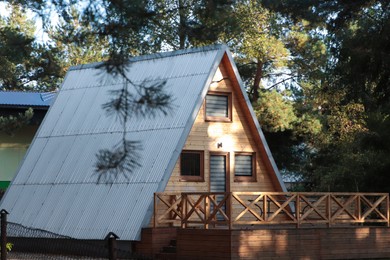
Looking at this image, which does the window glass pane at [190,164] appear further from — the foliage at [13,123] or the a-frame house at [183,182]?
the foliage at [13,123]

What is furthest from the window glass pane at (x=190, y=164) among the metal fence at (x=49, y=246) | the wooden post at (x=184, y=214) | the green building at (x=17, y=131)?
the green building at (x=17, y=131)

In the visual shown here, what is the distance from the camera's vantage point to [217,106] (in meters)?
30.8

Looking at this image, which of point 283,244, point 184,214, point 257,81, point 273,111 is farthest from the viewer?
point 257,81

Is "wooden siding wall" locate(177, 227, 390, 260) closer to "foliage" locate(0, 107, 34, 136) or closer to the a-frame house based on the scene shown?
the a-frame house

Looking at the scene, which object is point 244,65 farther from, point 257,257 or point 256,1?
point 257,257

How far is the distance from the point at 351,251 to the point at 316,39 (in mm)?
16589

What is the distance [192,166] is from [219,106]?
81.5 inches

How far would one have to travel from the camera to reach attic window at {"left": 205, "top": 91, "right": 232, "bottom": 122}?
3050 centimetres

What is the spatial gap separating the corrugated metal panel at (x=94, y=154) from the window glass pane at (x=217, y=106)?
91cm

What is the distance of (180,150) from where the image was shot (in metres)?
28.9

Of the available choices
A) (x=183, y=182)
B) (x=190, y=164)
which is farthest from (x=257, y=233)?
(x=190, y=164)

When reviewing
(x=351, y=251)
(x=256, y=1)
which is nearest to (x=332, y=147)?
(x=256, y=1)

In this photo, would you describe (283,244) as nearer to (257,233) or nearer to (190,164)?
(257,233)

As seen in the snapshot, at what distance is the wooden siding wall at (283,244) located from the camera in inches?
1003
